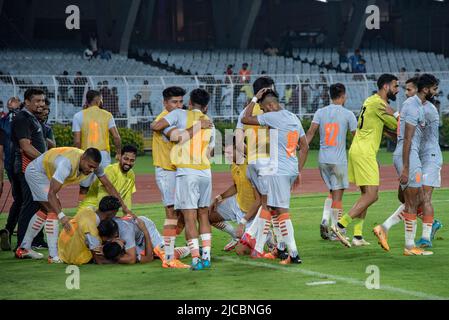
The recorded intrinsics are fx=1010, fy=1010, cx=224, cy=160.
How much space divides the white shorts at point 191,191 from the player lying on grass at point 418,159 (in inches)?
91.8

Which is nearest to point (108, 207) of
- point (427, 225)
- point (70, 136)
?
point (427, 225)

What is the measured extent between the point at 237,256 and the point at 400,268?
2.10 meters

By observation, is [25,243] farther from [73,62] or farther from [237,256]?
[73,62]

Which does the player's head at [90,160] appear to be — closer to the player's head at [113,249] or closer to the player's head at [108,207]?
the player's head at [108,207]

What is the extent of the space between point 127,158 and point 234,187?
1.43 m

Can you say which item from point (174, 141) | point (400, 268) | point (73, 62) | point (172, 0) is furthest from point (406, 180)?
point (172, 0)

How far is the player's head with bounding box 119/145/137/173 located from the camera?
12.9 meters

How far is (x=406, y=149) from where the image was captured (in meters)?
11.9

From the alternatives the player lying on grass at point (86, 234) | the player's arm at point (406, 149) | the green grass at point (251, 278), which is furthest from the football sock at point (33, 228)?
the player's arm at point (406, 149)

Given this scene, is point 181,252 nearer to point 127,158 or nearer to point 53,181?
point 127,158

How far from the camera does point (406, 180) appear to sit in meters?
12.0

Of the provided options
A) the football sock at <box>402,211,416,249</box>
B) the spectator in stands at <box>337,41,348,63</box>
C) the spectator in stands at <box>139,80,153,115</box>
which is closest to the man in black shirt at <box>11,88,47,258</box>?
the football sock at <box>402,211,416,249</box>

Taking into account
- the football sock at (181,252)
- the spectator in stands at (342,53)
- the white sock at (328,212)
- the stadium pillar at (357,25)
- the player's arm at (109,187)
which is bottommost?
the football sock at (181,252)

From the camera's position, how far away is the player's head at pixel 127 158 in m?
12.9
